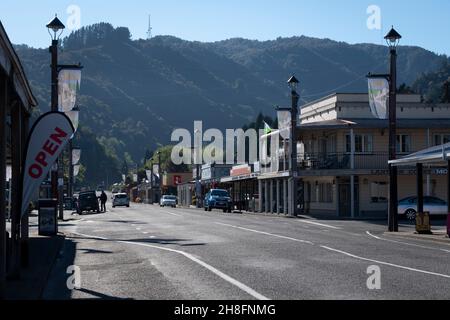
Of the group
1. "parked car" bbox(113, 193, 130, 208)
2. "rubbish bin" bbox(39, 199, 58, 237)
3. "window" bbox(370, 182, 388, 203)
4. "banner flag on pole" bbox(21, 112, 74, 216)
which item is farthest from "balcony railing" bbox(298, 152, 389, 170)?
"banner flag on pole" bbox(21, 112, 74, 216)

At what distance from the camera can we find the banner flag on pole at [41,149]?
1410cm

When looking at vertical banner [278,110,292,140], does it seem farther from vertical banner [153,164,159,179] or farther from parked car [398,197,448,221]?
vertical banner [153,164,159,179]

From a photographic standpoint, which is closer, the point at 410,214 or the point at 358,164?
the point at 410,214

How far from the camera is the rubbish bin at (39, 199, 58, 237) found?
93.9ft

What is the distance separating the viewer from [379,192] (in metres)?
52.8

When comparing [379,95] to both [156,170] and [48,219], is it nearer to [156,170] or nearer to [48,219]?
[48,219]

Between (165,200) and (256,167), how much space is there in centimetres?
2978

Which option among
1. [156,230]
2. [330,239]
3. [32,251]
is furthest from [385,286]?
[156,230]

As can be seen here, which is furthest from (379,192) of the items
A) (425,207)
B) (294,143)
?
(425,207)

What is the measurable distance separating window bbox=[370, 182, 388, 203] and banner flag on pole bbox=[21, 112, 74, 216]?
133ft

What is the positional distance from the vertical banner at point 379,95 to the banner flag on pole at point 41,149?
69.2 ft

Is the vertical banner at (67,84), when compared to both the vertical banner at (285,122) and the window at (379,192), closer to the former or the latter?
the vertical banner at (285,122)

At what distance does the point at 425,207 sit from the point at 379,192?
8536mm

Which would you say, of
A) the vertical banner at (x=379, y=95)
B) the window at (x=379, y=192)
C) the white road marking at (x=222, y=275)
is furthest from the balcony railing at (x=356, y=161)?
the white road marking at (x=222, y=275)
